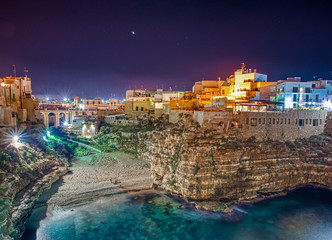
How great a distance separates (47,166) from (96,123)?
1827cm

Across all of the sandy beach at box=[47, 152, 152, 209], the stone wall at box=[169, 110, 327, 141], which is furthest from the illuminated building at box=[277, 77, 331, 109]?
the sandy beach at box=[47, 152, 152, 209]

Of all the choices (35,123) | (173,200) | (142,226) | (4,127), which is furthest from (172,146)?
(35,123)

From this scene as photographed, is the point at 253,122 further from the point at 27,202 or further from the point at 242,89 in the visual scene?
the point at 27,202

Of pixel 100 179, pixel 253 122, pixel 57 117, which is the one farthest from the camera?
pixel 57 117

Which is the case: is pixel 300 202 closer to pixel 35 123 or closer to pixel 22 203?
pixel 22 203

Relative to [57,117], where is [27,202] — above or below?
below

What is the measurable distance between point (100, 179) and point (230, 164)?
17.0 metres

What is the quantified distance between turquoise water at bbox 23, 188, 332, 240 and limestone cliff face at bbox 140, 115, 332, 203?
90.3 inches

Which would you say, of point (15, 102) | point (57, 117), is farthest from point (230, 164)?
point (57, 117)

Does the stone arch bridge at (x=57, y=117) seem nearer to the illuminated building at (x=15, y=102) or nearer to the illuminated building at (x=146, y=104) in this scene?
the illuminated building at (x=15, y=102)

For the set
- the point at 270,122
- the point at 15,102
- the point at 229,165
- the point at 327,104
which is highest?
the point at 327,104

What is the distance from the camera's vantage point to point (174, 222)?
20.7 meters

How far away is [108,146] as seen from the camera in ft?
140

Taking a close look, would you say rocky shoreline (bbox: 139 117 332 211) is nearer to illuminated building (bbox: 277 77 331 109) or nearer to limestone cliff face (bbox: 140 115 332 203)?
limestone cliff face (bbox: 140 115 332 203)
